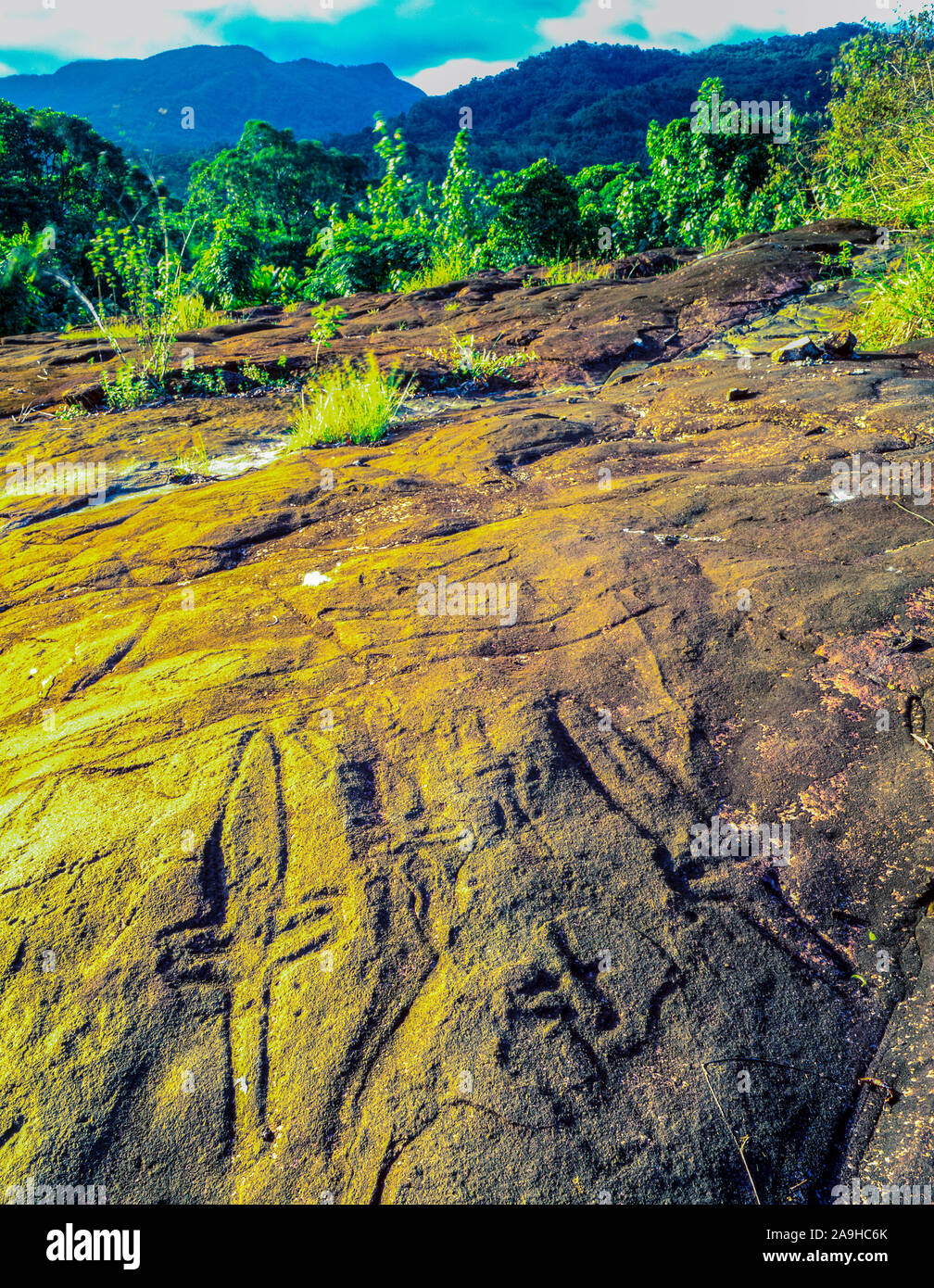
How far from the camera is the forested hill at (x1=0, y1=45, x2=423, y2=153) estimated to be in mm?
100375

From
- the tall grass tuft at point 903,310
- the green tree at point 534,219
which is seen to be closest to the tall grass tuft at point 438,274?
the green tree at point 534,219

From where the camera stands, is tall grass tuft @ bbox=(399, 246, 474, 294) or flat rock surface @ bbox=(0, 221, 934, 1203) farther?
tall grass tuft @ bbox=(399, 246, 474, 294)

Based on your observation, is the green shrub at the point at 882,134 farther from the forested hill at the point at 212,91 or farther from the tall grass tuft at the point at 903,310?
the forested hill at the point at 212,91

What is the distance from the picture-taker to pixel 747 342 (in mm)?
6004

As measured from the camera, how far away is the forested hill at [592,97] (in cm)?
4744

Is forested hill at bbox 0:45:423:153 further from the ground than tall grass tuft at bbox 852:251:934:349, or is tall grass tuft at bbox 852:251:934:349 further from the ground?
forested hill at bbox 0:45:423:153

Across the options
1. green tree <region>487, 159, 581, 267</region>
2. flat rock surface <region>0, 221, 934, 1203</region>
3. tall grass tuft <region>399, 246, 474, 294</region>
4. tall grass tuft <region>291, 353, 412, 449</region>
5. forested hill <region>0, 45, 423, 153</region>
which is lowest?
flat rock surface <region>0, 221, 934, 1203</region>

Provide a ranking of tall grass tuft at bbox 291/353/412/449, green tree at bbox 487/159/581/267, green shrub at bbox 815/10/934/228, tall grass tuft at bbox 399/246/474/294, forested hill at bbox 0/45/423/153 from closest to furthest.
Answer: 1. tall grass tuft at bbox 291/353/412/449
2. green shrub at bbox 815/10/934/228
3. tall grass tuft at bbox 399/246/474/294
4. green tree at bbox 487/159/581/267
5. forested hill at bbox 0/45/423/153

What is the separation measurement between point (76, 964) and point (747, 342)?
6.14 meters

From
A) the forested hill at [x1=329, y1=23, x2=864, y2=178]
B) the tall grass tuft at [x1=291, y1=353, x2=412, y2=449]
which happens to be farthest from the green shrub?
the forested hill at [x1=329, y1=23, x2=864, y2=178]

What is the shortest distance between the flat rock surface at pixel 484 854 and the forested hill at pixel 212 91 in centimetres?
10510

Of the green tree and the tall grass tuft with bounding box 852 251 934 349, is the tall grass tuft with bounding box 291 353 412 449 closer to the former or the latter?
the tall grass tuft with bounding box 852 251 934 349

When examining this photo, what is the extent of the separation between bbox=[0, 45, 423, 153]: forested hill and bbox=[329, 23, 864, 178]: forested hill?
27.2 m
